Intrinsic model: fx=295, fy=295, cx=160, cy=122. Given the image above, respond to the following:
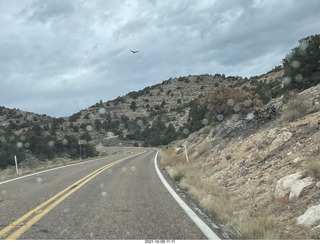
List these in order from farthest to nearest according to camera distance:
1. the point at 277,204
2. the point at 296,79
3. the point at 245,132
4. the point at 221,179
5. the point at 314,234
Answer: the point at 296,79 < the point at 245,132 < the point at 221,179 < the point at 277,204 < the point at 314,234

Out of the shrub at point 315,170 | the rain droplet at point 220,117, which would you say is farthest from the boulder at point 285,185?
the rain droplet at point 220,117

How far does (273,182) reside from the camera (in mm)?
7664

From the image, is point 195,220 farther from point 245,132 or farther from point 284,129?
point 245,132

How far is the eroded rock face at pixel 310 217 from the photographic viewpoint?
4.68 meters

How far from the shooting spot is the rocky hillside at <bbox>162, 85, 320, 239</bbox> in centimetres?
489

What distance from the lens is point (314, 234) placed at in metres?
4.30

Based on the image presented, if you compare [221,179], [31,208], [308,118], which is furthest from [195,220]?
[308,118]

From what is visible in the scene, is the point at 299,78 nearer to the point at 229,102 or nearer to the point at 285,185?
the point at 229,102

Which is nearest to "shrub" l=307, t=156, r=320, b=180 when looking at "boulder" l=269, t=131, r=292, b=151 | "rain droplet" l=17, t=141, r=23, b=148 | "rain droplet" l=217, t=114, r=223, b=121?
"boulder" l=269, t=131, r=292, b=151

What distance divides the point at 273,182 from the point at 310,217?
2.93 meters

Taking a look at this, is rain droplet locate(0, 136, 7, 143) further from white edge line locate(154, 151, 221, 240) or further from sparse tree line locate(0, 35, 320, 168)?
white edge line locate(154, 151, 221, 240)

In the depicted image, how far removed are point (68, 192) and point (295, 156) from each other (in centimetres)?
678

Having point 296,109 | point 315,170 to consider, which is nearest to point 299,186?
point 315,170

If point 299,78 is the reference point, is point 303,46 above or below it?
above
